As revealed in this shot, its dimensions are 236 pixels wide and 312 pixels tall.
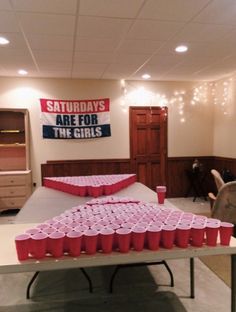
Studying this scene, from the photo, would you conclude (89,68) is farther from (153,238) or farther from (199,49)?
(153,238)

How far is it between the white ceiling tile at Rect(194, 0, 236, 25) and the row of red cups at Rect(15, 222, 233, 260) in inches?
76.4

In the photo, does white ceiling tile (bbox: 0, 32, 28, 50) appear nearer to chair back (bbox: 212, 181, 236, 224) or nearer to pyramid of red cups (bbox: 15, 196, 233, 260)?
pyramid of red cups (bbox: 15, 196, 233, 260)

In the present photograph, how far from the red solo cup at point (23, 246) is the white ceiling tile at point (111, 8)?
77.4 inches

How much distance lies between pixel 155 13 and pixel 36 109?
3.28m

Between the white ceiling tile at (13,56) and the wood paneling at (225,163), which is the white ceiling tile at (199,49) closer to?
the white ceiling tile at (13,56)

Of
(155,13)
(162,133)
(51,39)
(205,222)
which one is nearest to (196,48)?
(155,13)

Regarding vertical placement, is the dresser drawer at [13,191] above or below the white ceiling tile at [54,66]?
below

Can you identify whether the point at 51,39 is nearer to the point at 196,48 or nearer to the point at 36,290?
the point at 196,48

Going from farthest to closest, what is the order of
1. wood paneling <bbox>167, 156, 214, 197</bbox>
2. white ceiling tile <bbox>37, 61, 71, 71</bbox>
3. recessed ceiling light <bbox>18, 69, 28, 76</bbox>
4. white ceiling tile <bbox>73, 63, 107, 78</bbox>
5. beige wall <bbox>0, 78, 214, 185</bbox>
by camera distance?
wood paneling <bbox>167, 156, 214, 197</bbox> → beige wall <bbox>0, 78, 214, 185</bbox> → recessed ceiling light <bbox>18, 69, 28, 76</bbox> → white ceiling tile <bbox>73, 63, 107, 78</bbox> → white ceiling tile <bbox>37, 61, 71, 71</bbox>

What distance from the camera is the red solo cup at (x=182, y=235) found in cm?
133

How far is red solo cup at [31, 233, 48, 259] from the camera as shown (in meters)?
1.22

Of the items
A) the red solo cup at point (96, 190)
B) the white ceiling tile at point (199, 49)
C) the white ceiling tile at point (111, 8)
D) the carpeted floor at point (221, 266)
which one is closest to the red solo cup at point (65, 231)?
the red solo cup at point (96, 190)

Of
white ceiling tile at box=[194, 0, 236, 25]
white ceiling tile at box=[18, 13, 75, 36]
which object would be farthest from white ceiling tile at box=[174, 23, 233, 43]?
white ceiling tile at box=[18, 13, 75, 36]

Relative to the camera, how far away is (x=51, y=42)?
10.5 feet
